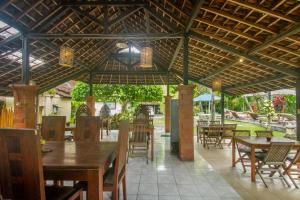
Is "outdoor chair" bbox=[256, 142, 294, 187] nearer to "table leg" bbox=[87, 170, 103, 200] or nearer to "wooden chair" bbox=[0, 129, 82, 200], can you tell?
"table leg" bbox=[87, 170, 103, 200]

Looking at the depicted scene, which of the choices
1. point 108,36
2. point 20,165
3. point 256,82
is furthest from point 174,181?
point 256,82

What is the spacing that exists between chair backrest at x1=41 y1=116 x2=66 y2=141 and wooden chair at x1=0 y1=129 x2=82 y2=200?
2.01 m

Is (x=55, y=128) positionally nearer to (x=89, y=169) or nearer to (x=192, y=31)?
(x=89, y=169)

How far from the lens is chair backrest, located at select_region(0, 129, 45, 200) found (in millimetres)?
1517

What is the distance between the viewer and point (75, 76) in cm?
1115

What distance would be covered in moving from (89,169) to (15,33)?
535 centimetres

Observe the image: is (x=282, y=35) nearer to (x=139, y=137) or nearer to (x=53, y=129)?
(x=139, y=137)

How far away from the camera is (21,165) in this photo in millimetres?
1596

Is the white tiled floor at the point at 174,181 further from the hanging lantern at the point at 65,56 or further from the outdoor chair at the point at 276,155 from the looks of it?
the hanging lantern at the point at 65,56

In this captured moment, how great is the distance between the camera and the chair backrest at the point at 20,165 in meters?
1.52

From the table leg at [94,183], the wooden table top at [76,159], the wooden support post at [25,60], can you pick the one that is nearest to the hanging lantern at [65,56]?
the wooden support post at [25,60]

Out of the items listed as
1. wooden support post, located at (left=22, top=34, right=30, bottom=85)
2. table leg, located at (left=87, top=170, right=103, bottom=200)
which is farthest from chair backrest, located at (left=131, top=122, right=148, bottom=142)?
table leg, located at (left=87, top=170, right=103, bottom=200)

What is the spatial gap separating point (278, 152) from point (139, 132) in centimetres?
307

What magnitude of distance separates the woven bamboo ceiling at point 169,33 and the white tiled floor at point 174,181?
297 centimetres
